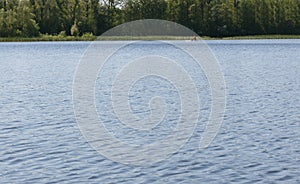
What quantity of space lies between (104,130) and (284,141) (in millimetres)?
8849

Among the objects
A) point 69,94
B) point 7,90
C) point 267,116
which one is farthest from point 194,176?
point 7,90

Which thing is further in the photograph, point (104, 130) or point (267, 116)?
point (267, 116)

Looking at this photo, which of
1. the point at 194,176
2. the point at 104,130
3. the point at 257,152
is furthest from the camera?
the point at 104,130

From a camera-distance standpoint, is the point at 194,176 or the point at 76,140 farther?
the point at 76,140

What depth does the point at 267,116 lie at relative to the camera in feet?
105

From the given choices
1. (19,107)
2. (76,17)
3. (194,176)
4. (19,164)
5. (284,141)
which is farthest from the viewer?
(76,17)

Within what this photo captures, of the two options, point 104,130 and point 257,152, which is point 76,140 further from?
point 257,152

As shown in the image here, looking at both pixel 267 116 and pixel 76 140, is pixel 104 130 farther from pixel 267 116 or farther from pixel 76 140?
pixel 267 116

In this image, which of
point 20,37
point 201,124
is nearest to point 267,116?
point 201,124

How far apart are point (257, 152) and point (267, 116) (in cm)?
900

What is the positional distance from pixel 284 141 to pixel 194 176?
6924mm

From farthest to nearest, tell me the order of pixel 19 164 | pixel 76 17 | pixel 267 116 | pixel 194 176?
pixel 76 17
pixel 267 116
pixel 19 164
pixel 194 176

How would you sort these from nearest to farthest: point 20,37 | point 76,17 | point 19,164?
point 19,164
point 20,37
point 76,17

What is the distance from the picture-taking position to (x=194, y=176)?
20.1 metres
